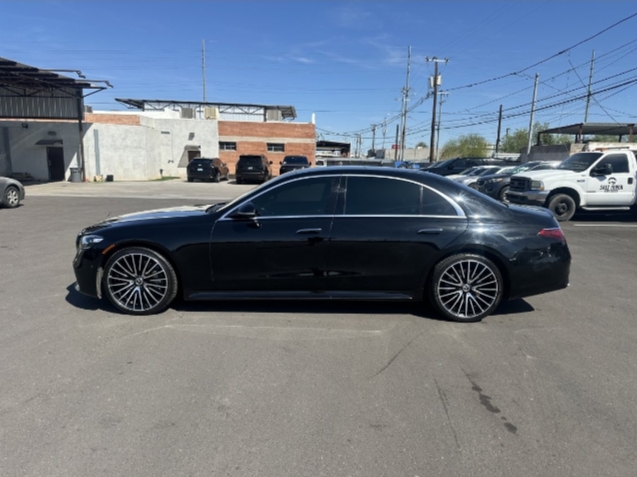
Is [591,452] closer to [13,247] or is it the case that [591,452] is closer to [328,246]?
[328,246]

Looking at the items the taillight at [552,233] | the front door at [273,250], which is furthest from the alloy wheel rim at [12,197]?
the taillight at [552,233]

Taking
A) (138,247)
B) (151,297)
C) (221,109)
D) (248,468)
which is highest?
(221,109)

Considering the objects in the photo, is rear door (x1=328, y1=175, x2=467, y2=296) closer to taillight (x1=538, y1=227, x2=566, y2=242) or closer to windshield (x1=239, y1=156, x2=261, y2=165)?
taillight (x1=538, y1=227, x2=566, y2=242)

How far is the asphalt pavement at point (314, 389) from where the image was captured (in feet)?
8.12

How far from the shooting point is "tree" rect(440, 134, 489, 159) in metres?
84.8

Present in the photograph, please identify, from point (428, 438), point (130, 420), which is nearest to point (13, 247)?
point (130, 420)

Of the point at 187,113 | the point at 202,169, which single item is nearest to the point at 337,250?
the point at 202,169

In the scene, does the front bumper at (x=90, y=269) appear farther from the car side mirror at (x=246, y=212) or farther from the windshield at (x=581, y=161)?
the windshield at (x=581, y=161)

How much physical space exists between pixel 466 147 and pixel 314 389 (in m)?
92.5

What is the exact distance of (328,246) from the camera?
4355 mm

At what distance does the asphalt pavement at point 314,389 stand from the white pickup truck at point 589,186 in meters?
7.35

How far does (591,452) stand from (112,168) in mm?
30375

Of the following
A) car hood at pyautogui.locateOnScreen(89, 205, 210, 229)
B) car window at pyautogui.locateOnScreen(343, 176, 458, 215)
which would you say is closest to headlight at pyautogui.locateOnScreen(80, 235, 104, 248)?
car hood at pyautogui.locateOnScreen(89, 205, 210, 229)

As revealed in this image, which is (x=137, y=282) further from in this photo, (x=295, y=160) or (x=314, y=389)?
(x=295, y=160)
